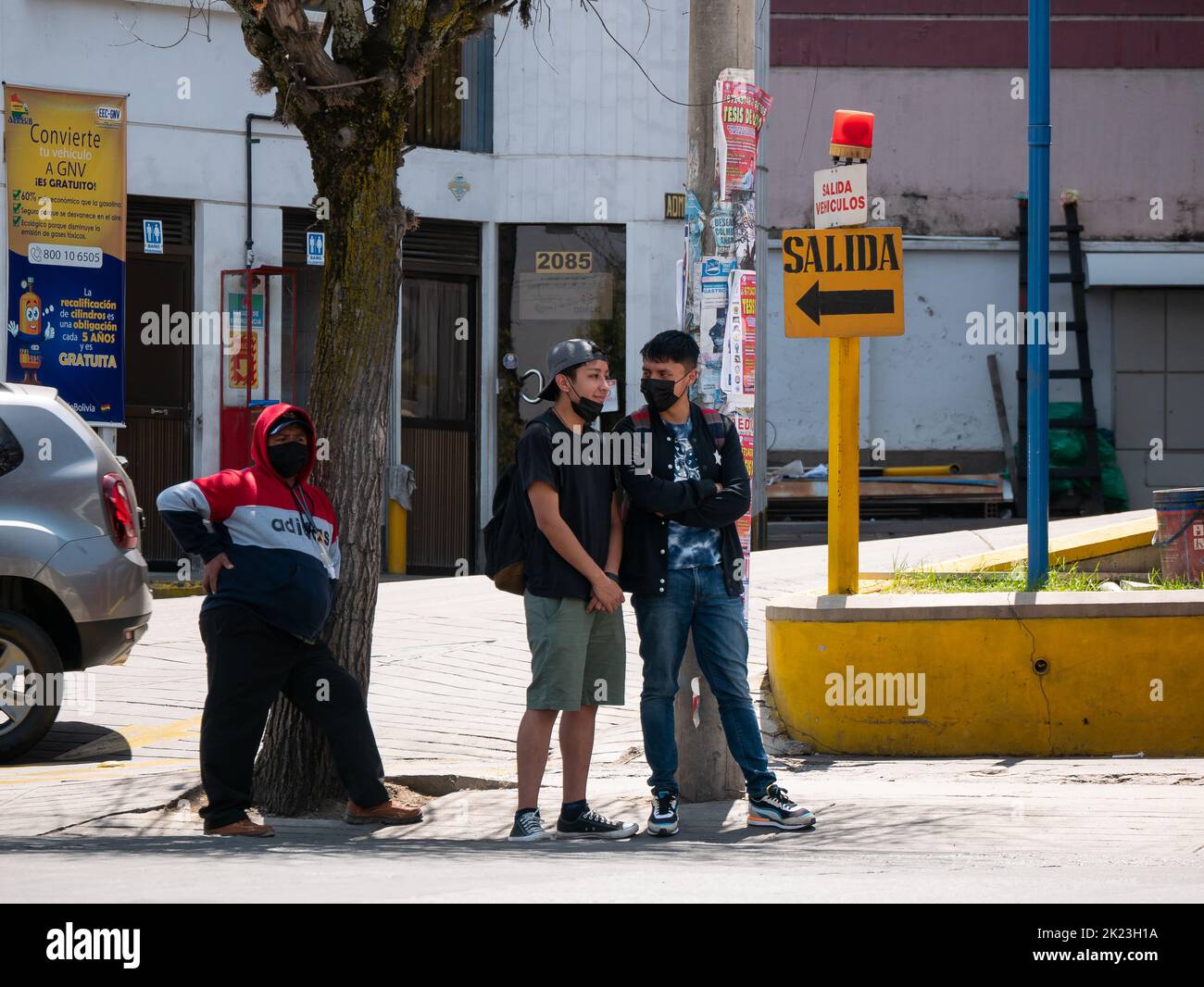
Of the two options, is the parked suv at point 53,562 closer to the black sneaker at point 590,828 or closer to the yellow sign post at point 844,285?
the black sneaker at point 590,828

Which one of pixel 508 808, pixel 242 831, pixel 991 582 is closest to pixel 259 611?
pixel 242 831

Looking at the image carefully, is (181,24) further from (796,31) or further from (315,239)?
(796,31)

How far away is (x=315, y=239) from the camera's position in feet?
54.9

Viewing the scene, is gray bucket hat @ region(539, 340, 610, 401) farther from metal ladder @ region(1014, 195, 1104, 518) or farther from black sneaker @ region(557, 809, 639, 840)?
metal ladder @ region(1014, 195, 1104, 518)

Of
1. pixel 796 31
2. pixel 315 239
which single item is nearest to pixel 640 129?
pixel 315 239

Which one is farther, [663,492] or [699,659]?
[699,659]

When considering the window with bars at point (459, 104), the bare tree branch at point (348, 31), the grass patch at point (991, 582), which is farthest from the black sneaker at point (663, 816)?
the window with bars at point (459, 104)

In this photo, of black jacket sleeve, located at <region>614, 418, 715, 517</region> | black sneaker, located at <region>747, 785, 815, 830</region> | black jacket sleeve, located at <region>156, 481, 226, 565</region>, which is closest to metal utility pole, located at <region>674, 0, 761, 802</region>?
black sneaker, located at <region>747, 785, 815, 830</region>

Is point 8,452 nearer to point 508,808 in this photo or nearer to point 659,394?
point 508,808

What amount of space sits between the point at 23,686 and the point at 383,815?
248cm

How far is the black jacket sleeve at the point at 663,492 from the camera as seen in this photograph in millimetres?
6535

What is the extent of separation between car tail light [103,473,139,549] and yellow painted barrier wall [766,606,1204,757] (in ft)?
11.9

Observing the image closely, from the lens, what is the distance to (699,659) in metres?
6.82

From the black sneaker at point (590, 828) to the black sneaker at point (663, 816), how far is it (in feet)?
0.27
